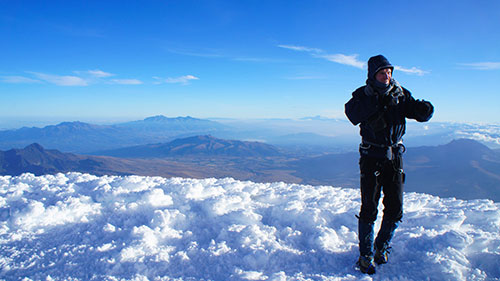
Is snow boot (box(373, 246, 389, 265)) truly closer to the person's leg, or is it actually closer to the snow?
the person's leg

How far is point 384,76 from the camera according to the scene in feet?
11.9

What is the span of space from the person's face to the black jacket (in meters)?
0.21

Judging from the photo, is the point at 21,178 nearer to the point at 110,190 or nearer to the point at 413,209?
the point at 110,190

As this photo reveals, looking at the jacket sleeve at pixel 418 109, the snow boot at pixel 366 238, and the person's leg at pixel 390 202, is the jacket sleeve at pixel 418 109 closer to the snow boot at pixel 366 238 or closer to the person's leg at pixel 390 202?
the person's leg at pixel 390 202

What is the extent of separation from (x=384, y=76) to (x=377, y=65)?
0.19 metres

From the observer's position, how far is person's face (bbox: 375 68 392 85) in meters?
3.63

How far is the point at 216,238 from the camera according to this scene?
5.29 m

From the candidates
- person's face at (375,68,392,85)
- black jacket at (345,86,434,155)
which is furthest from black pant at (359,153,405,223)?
person's face at (375,68,392,85)

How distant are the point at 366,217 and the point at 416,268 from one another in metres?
1.11

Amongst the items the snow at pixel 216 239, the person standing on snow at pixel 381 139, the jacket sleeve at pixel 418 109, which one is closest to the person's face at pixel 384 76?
the person standing on snow at pixel 381 139

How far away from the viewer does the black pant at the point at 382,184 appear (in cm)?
395

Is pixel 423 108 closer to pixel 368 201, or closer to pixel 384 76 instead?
pixel 384 76

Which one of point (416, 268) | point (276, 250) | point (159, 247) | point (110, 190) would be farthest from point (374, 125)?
point (110, 190)

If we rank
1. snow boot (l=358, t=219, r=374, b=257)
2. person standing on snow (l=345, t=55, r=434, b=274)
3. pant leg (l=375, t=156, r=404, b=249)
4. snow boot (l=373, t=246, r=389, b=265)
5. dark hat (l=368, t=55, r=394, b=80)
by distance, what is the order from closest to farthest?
dark hat (l=368, t=55, r=394, b=80) → person standing on snow (l=345, t=55, r=434, b=274) → pant leg (l=375, t=156, r=404, b=249) → snow boot (l=358, t=219, r=374, b=257) → snow boot (l=373, t=246, r=389, b=265)
